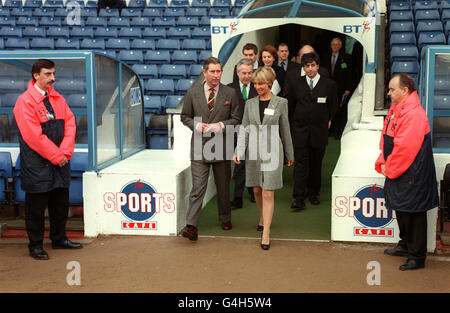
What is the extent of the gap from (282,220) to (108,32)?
29.4ft

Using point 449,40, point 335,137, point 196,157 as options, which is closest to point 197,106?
point 196,157

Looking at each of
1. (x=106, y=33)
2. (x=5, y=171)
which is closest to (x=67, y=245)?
(x=5, y=171)

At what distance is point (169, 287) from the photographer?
4617 mm

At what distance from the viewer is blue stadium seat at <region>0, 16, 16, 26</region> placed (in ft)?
49.5

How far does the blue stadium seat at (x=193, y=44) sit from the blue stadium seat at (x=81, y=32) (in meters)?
2.54

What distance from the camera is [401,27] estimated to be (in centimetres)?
1210

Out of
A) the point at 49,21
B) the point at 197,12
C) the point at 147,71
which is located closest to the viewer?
the point at 147,71

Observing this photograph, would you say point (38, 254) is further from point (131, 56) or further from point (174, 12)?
point (174, 12)

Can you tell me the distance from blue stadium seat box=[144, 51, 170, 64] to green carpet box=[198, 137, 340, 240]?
5.32 meters

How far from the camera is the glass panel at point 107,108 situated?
20.4 ft

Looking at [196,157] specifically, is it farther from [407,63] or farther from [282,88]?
[407,63]

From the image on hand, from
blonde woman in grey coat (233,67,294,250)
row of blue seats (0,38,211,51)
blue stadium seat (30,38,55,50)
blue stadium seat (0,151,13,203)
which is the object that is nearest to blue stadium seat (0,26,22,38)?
row of blue seats (0,38,211,51)

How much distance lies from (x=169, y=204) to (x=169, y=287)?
1510mm

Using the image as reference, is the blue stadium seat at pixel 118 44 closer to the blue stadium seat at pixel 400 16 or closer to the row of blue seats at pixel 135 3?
the row of blue seats at pixel 135 3
